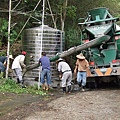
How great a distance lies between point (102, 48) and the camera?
11.7 meters

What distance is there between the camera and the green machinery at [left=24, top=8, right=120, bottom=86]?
11.1 m

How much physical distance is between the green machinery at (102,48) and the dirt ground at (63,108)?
2.27 metres

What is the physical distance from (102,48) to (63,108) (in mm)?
4921

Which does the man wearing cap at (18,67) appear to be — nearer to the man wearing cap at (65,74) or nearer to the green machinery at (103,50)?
the man wearing cap at (65,74)

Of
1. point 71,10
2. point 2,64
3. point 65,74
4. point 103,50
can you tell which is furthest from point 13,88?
point 71,10

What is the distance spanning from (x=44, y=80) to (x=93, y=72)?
6.43 ft

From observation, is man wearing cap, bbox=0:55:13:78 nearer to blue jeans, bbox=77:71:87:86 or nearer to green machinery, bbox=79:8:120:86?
blue jeans, bbox=77:71:87:86

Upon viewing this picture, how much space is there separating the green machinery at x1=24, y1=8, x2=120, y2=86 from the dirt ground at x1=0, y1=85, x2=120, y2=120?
7.43ft

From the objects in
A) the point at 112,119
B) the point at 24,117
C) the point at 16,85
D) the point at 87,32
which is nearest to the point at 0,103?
the point at 24,117

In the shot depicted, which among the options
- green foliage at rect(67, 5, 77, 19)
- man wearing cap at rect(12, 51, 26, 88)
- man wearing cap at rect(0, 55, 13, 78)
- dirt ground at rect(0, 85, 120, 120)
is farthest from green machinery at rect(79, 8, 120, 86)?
green foliage at rect(67, 5, 77, 19)

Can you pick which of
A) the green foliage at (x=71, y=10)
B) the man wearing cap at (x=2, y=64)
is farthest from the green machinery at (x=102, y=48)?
the green foliage at (x=71, y=10)

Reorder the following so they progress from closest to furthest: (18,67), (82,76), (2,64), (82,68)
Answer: (82,68), (82,76), (18,67), (2,64)

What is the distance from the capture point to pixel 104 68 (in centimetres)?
1138

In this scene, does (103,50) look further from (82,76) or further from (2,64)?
(2,64)
